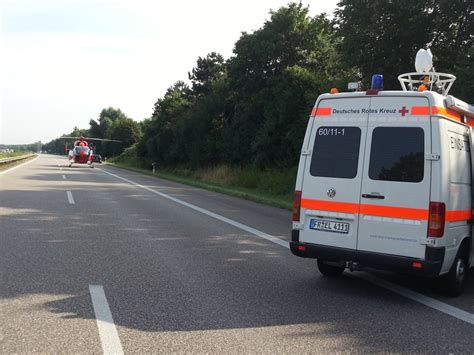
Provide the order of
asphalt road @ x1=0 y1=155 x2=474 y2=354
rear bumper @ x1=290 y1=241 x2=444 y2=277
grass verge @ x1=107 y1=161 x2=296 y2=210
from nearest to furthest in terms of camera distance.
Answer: asphalt road @ x1=0 y1=155 x2=474 y2=354 → rear bumper @ x1=290 y1=241 x2=444 y2=277 → grass verge @ x1=107 y1=161 x2=296 y2=210

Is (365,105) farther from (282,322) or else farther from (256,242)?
(256,242)

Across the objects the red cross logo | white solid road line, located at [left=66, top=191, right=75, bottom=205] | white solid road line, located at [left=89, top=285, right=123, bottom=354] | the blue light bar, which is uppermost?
the blue light bar

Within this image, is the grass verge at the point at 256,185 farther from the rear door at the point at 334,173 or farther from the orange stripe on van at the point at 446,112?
the orange stripe on van at the point at 446,112

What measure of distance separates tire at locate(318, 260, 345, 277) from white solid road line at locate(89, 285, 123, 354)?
293 centimetres

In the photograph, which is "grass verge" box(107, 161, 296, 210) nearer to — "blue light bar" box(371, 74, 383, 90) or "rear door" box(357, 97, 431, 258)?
"blue light bar" box(371, 74, 383, 90)

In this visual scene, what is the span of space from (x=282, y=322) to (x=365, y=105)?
9.34 feet

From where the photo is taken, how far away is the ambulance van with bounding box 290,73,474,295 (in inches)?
217

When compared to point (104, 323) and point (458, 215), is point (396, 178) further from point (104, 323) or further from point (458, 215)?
point (104, 323)

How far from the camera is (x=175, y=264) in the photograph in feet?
23.3

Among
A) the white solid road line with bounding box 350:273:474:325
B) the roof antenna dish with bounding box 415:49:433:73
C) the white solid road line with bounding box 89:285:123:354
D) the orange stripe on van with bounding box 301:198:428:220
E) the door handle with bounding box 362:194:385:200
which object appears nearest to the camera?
the white solid road line with bounding box 89:285:123:354

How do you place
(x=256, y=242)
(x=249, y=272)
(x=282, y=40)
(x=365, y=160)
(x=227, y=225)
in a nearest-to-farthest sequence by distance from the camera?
(x=365, y=160) < (x=249, y=272) < (x=256, y=242) < (x=227, y=225) < (x=282, y=40)

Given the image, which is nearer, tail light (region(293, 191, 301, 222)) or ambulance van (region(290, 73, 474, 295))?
ambulance van (region(290, 73, 474, 295))

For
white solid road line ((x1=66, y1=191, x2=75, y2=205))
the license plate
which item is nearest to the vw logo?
the license plate

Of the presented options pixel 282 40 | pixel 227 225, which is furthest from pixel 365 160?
pixel 282 40
